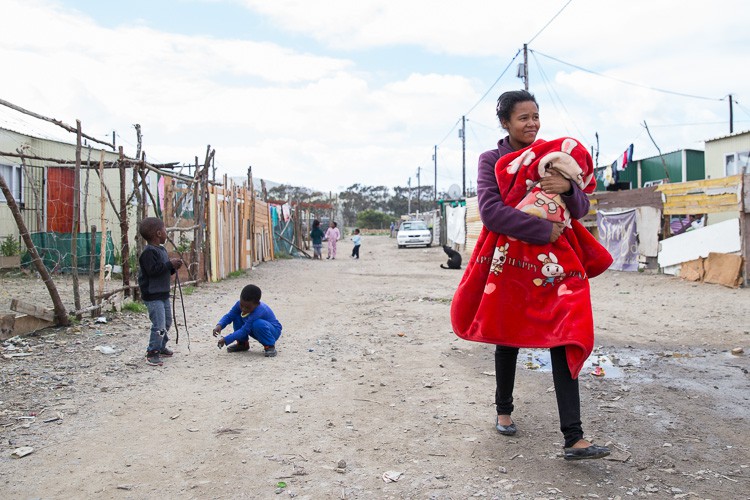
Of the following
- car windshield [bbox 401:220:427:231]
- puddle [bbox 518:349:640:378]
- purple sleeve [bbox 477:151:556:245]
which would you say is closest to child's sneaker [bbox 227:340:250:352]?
puddle [bbox 518:349:640:378]

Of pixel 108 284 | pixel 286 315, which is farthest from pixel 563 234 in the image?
pixel 108 284

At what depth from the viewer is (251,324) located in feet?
19.1

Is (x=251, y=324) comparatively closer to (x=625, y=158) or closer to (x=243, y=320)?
(x=243, y=320)

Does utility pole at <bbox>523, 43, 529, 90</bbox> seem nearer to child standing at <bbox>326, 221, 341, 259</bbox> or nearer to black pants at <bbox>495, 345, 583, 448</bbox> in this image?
child standing at <bbox>326, 221, 341, 259</bbox>

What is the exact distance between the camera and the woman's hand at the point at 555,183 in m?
2.96

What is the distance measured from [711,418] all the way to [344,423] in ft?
7.26

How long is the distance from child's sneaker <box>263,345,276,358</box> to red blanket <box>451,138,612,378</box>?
9.95 feet

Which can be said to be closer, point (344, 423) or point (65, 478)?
point (65, 478)

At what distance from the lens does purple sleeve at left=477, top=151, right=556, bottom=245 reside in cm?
292

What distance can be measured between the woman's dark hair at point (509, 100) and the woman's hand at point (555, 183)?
1.57ft

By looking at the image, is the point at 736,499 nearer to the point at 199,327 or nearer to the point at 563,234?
the point at 563,234

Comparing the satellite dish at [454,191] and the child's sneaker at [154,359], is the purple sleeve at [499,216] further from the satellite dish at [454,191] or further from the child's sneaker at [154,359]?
the satellite dish at [454,191]

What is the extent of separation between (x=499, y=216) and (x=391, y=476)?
1.35m

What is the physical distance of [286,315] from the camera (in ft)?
28.3
